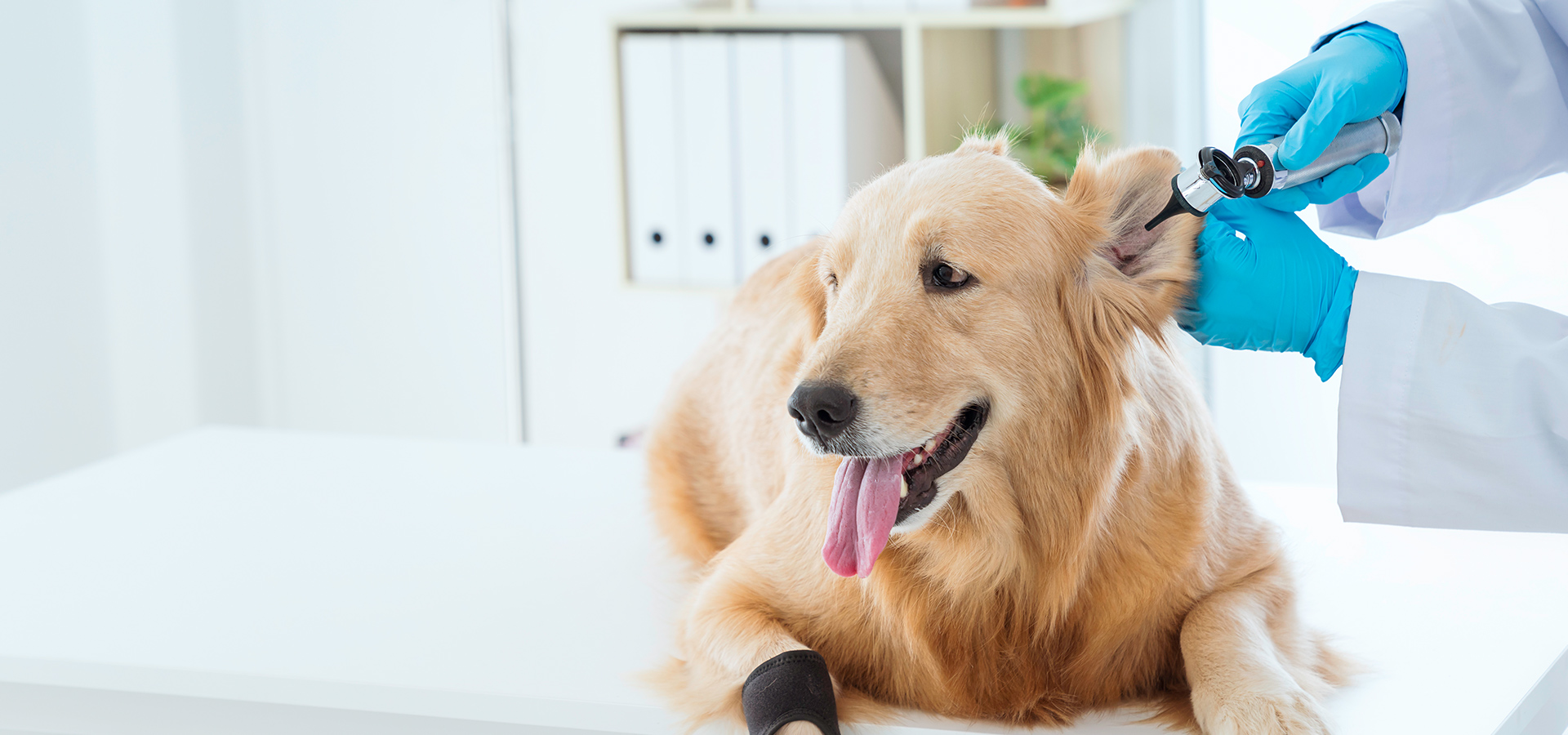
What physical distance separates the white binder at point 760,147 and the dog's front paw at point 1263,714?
2084 millimetres

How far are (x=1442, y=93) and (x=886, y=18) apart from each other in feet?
6.22

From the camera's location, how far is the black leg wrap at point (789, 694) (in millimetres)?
1064

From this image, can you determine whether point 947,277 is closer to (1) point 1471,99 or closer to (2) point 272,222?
(1) point 1471,99

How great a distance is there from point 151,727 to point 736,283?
7.08 feet

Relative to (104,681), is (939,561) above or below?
above


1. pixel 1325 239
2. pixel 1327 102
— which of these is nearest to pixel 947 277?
pixel 1327 102

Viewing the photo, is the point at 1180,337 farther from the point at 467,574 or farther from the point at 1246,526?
the point at 467,574

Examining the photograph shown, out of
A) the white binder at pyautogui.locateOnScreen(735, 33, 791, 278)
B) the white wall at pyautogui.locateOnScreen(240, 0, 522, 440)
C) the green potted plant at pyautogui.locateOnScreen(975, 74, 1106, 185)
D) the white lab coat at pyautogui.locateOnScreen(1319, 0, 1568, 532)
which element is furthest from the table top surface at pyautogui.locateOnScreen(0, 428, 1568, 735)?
the white wall at pyautogui.locateOnScreen(240, 0, 522, 440)

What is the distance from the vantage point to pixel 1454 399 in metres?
1.20

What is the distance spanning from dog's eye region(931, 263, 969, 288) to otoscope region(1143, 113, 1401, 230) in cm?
20

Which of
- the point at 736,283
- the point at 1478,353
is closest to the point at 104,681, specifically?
the point at 1478,353

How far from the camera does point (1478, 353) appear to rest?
120cm

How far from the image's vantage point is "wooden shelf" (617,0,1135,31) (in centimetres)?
292

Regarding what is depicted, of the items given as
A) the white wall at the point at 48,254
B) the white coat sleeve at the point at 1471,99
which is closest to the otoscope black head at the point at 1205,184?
the white coat sleeve at the point at 1471,99
